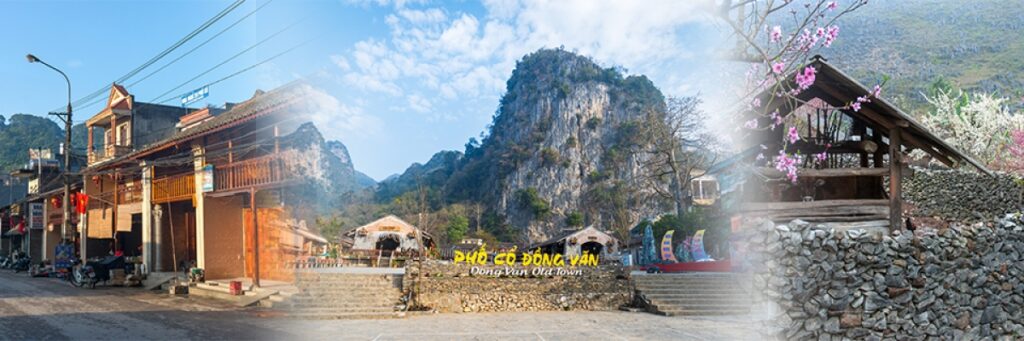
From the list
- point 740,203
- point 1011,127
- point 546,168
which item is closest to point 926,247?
point 740,203

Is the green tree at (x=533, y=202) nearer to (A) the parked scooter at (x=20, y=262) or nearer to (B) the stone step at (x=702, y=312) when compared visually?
(B) the stone step at (x=702, y=312)

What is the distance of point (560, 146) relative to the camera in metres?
4.37

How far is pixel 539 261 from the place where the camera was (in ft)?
31.4

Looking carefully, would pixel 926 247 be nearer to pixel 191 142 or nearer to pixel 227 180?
pixel 227 180

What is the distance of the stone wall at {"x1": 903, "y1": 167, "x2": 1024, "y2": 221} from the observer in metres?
12.2

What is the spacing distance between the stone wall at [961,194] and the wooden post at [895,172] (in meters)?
7.33

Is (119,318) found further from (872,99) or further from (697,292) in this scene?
(872,99)

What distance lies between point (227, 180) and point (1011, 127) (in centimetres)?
1860

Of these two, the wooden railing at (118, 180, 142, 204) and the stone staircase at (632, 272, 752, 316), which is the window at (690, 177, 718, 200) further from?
the wooden railing at (118, 180, 142, 204)

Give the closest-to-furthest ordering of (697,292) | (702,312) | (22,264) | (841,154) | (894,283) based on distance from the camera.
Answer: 1. (841,154)
2. (894,283)
3. (702,312)
4. (697,292)
5. (22,264)

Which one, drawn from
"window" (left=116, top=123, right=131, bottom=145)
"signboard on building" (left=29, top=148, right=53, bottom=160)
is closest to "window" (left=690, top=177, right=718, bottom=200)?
"window" (left=116, top=123, right=131, bottom=145)

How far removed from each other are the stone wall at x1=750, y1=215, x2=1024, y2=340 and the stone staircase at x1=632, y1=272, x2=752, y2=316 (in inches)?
16.3

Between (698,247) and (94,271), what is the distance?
1765cm

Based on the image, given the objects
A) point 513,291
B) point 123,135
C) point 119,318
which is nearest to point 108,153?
point 123,135
